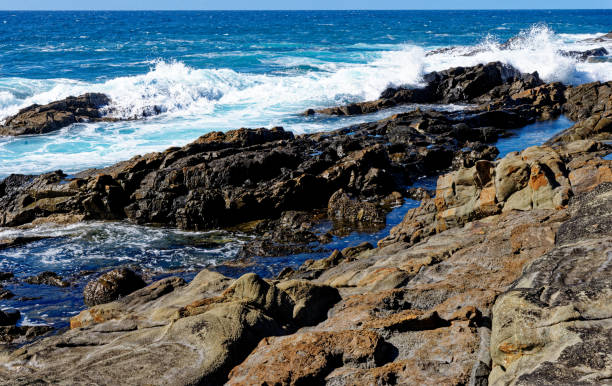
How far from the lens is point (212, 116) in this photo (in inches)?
1251

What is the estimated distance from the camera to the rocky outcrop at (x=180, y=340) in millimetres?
5375

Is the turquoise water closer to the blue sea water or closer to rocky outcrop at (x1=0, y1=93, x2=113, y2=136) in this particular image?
the blue sea water

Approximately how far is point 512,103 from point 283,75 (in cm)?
2010

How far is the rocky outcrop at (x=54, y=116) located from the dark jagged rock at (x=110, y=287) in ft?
60.6

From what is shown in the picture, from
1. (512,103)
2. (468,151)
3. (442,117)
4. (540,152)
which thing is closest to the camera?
(540,152)

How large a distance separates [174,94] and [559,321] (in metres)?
33.7

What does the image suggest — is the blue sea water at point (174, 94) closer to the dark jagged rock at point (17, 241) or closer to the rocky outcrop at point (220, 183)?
the dark jagged rock at point (17, 241)

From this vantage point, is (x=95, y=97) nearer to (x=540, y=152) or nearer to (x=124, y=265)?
(x=124, y=265)

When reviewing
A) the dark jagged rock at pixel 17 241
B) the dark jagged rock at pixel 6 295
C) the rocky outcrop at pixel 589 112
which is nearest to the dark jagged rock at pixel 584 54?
the rocky outcrop at pixel 589 112

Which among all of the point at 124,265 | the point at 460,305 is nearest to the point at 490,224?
the point at 460,305

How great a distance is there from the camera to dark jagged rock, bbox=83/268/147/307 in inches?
443

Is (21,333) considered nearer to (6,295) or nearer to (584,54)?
(6,295)

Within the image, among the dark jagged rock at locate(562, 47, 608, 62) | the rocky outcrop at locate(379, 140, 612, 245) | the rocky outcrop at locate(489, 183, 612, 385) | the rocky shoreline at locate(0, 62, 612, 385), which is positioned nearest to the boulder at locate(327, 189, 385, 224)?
the rocky shoreline at locate(0, 62, 612, 385)

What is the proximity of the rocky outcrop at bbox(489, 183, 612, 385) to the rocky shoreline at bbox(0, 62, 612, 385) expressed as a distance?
16 millimetres
